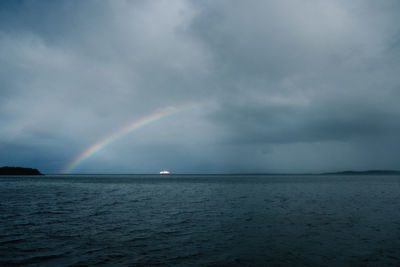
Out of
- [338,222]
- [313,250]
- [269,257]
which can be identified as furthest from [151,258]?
[338,222]

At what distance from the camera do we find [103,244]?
Answer: 17.3m

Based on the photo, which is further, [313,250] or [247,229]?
[247,229]

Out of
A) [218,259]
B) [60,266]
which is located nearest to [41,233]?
[60,266]

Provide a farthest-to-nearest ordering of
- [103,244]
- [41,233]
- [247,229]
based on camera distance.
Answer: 1. [247,229]
2. [41,233]
3. [103,244]

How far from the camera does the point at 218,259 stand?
14344mm

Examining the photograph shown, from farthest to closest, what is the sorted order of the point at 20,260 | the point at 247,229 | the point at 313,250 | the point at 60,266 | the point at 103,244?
the point at 247,229, the point at 103,244, the point at 313,250, the point at 20,260, the point at 60,266

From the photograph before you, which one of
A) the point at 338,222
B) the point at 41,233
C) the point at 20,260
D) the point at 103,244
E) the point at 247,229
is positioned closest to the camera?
the point at 20,260

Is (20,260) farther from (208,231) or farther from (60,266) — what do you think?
(208,231)

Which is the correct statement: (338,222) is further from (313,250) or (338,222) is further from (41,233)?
(41,233)

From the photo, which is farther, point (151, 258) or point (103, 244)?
point (103, 244)

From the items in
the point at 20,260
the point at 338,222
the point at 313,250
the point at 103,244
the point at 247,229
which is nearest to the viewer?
the point at 20,260

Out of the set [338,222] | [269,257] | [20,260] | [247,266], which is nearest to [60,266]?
[20,260]

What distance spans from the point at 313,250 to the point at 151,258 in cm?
982

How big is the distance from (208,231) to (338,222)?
1308cm
